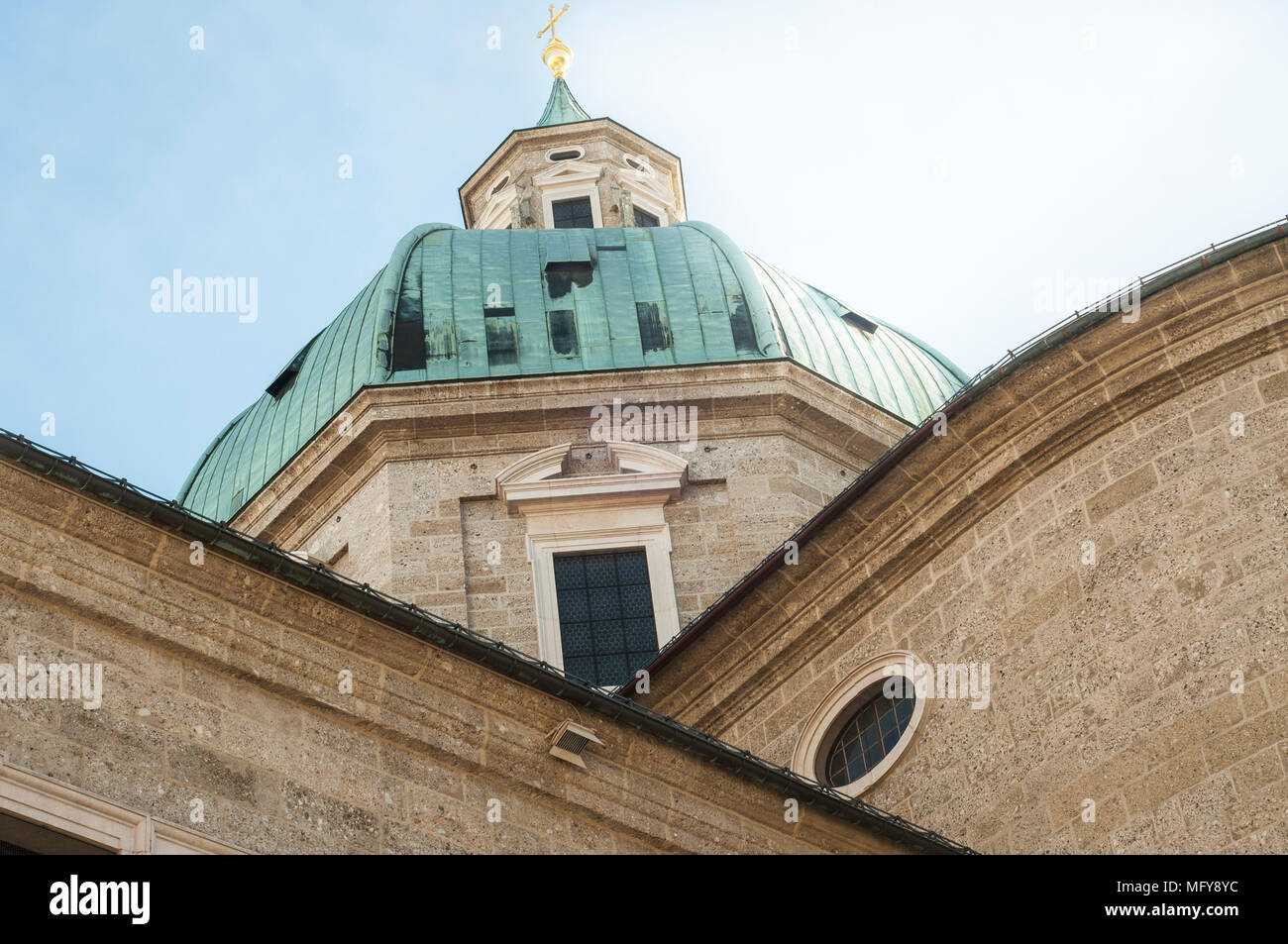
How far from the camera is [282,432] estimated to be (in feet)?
77.0

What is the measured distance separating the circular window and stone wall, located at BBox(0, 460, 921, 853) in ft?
10.6

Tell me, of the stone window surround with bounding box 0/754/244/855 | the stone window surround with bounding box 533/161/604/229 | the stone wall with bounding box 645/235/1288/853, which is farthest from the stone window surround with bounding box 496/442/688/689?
the stone window surround with bounding box 0/754/244/855

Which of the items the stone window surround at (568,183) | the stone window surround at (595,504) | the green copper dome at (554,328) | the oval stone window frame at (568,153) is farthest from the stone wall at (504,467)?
the oval stone window frame at (568,153)

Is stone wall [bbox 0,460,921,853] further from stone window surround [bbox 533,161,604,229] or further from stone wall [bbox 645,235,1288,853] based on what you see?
stone window surround [bbox 533,161,604,229]

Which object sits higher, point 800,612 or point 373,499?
point 373,499

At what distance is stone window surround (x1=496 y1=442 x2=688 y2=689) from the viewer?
2122 centimetres

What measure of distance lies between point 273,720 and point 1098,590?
5.88m

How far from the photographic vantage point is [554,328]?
912 inches

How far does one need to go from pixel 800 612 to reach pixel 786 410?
6698mm

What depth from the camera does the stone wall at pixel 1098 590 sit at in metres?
12.1

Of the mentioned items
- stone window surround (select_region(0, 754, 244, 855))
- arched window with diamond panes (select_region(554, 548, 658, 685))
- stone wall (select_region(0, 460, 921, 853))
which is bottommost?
stone window surround (select_region(0, 754, 244, 855))

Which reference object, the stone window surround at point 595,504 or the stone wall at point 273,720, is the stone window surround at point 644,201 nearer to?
the stone window surround at point 595,504
